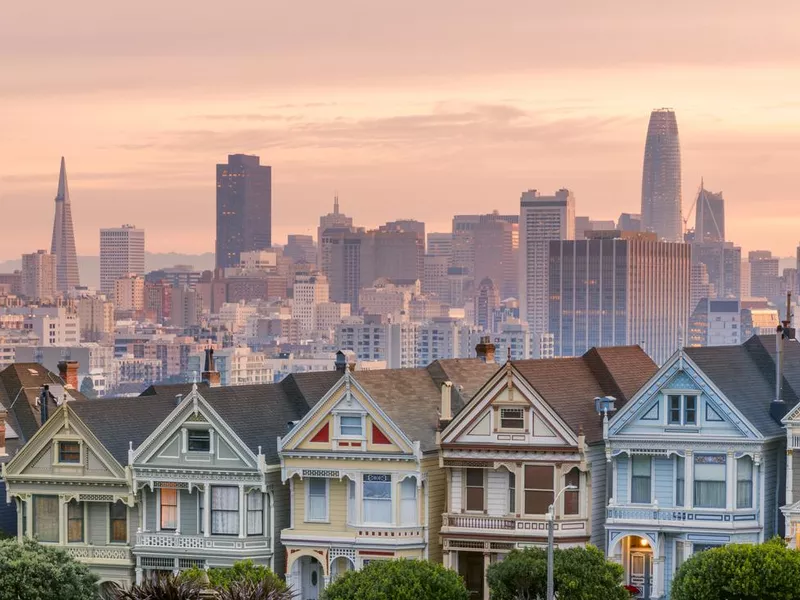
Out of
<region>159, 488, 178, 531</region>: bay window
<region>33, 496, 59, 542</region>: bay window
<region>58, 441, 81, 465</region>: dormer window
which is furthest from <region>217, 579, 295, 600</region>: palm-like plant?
<region>33, 496, 59, 542</region>: bay window

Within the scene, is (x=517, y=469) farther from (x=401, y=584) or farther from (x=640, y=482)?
(x=401, y=584)

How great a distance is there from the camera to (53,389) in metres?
70.7

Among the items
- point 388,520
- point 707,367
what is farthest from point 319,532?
point 707,367

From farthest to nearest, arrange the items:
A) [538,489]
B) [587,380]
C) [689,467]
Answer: [587,380], [538,489], [689,467]

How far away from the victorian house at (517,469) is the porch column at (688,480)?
220 centimetres

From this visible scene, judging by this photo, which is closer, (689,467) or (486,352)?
(689,467)

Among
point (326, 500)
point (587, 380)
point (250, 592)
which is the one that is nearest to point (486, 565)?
point (326, 500)

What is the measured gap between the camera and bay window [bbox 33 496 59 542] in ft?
211

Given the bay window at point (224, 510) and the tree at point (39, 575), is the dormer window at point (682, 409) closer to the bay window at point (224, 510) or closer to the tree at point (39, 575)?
the bay window at point (224, 510)

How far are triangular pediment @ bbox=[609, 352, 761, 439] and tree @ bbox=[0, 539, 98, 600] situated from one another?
12967mm

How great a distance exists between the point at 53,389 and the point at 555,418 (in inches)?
703

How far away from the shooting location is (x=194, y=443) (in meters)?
62.5

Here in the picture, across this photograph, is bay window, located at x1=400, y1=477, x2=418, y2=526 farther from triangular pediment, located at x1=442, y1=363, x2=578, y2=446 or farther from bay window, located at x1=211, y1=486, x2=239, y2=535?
bay window, located at x1=211, y1=486, x2=239, y2=535

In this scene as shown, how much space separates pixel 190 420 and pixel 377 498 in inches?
206
